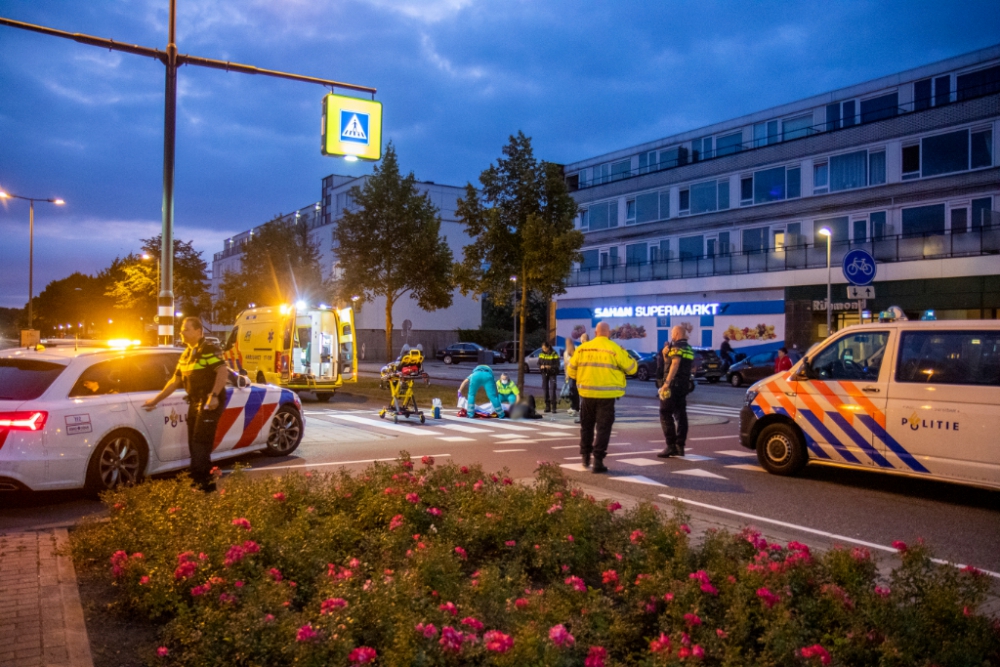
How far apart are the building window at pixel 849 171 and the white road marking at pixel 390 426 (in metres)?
30.1

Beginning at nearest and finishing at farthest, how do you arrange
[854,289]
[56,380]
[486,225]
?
[56,380] < [854,289] < [486,225]

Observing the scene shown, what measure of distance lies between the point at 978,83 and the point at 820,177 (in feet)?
24.9

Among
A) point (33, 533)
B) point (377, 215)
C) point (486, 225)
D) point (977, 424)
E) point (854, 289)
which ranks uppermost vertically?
point (377, 215)

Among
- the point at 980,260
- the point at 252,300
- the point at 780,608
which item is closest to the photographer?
the point at 780,608

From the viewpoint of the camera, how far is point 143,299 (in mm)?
39812

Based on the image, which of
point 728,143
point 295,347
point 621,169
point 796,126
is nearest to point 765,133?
point 796,126

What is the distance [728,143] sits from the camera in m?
47.8

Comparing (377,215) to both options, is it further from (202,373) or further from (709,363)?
(202,373)

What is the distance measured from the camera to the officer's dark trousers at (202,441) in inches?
305

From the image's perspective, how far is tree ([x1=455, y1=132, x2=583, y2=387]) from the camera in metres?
20.5

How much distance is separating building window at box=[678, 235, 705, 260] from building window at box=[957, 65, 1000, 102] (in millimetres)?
14071

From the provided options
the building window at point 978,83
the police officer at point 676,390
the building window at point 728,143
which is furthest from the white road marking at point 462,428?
the building window at point 728,143

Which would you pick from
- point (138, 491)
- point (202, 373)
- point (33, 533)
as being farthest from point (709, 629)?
point (202, 373)

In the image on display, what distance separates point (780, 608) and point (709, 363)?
31.3 metres
